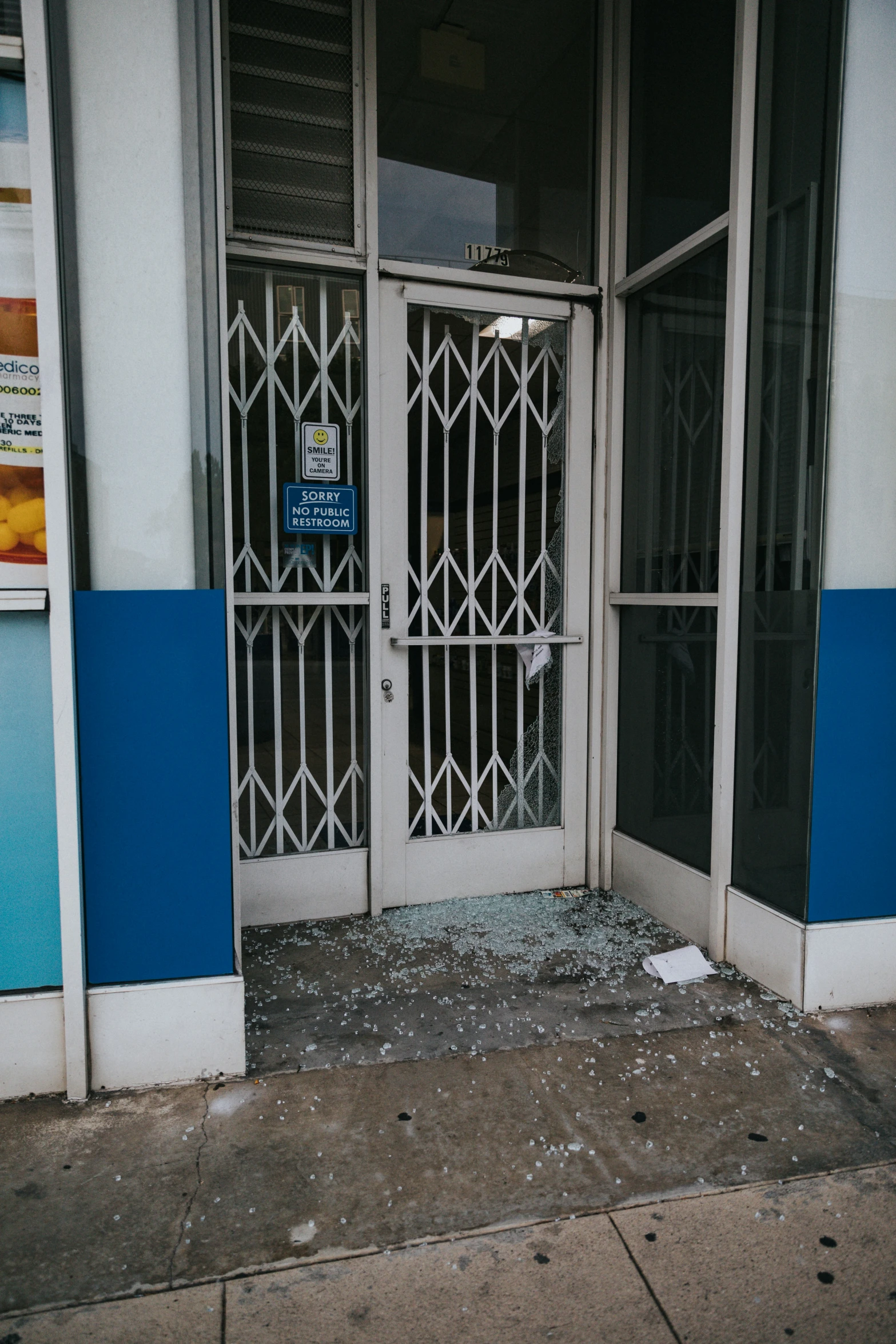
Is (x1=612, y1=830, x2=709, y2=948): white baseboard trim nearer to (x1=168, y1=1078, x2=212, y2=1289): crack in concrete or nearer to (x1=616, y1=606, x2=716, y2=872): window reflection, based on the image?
(x1=616, y1=606, x2=716, y2=872): window reflection

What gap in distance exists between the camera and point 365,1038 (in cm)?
281

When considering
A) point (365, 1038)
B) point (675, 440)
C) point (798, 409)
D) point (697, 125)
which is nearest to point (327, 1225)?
point (365, 1038)

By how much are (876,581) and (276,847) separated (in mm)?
2583

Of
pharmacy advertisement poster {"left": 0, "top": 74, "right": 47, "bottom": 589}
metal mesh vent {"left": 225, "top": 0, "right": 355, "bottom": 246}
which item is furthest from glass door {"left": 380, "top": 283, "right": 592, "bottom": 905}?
pharmacy advertisement poster {"left": 0, "top": 74, "right": 47, "bottom": 589}

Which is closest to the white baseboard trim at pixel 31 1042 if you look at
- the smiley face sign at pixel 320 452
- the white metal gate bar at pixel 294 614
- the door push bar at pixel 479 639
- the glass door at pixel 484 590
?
the white metal gate bar at pixel 294 614

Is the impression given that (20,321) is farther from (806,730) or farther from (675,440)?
(806,730)

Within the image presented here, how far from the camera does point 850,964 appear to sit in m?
2.97

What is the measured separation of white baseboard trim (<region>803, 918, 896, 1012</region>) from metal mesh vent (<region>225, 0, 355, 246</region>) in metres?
3.32

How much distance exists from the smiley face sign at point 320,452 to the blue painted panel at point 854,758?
201cm

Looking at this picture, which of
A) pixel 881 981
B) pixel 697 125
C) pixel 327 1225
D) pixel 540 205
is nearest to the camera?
pixel 327 1225

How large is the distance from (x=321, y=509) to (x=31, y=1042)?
2.20 m

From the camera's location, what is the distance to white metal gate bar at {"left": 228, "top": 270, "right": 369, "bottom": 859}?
139 inches

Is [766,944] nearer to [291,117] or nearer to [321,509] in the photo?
[321,509]

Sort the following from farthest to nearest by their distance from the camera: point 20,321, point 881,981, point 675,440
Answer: point 675,440 < point 881,981 < point 20,321
